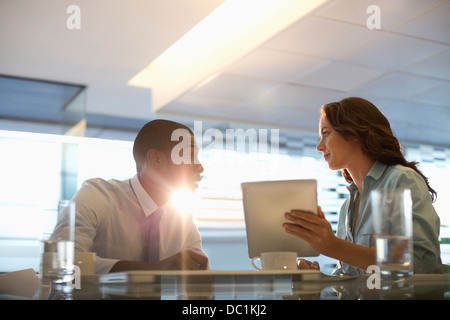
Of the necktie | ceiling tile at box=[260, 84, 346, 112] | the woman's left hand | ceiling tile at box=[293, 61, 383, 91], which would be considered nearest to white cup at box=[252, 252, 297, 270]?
the woman's left hand

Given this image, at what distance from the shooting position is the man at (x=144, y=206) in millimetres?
1893

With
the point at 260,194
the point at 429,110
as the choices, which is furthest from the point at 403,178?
the point at 429,110

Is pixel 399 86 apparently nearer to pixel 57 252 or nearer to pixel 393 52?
pixel 393 52

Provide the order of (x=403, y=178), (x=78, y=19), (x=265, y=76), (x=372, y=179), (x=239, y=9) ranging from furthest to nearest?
(x=265, y=76) → (x=239, y=9) → (x=78, y=19) → (x=372, y=179) → (x=403, y=178)

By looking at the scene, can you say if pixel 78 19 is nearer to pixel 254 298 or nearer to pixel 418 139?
pixel 254 298

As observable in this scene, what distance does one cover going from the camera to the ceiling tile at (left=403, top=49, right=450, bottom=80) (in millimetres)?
3670

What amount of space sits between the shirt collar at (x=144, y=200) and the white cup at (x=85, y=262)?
26.0 inches

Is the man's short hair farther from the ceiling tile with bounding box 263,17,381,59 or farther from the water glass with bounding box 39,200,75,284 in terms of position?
the ceiling tile with bounding box 263,17,381,59

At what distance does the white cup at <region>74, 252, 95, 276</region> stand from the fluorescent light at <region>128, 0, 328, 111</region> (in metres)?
2.21

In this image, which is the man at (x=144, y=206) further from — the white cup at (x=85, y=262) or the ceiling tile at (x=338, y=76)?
the ceiling tile at (x=338, y=76)

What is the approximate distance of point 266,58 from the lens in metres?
3.84

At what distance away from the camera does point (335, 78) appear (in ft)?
13.7

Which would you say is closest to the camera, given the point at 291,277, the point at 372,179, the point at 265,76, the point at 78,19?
the point at 291,277

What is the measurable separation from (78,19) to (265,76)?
4.83 feet
